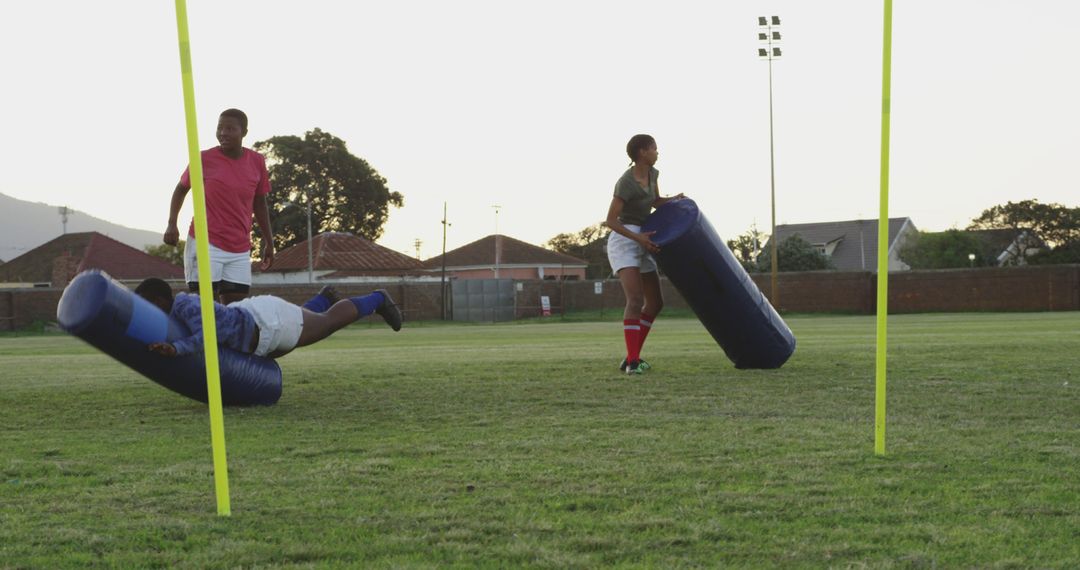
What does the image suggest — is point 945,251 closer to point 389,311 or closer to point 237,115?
point 389,311

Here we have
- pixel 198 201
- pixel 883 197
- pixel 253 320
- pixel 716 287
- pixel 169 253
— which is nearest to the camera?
pixel 198 201

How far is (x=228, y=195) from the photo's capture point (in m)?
7.75

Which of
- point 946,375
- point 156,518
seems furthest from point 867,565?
point 946,375

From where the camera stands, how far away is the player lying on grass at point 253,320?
6230 mm

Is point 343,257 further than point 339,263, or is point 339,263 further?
point 343,257

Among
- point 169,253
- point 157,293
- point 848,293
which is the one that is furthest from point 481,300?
point 169,253

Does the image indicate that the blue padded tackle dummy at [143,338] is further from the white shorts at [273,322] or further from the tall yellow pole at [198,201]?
the tall yellow pole at [198,201]

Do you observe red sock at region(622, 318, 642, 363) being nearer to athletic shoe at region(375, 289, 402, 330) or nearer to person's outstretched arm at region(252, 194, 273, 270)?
athletic shoe at region(375, 289, 402, 330)

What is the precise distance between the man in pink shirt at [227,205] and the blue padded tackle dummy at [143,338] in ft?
4.03

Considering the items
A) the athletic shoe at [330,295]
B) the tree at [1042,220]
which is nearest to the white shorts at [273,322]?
the athletic shoe at [330,295]

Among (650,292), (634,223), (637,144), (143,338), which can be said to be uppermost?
(637,144)

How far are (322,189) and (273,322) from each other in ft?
218

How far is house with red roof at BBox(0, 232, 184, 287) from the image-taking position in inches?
2566

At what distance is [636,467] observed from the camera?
4246 millimetres
